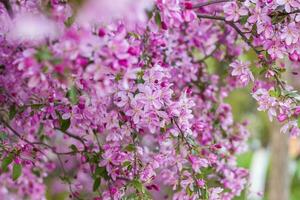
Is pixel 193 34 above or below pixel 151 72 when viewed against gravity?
above

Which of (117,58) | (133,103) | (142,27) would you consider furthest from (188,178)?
(117,58)

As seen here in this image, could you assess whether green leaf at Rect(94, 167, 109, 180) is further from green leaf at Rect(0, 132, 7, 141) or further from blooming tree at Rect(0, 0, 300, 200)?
green leaf at Rect(0, 132, 7, 141)

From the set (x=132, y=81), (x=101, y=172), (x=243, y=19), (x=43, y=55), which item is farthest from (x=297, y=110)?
(x=43, y=55)

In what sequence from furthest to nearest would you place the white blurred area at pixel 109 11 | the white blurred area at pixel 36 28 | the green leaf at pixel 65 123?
the green leaf at pixel 65 123 < the white blurred area at pixel 36 28 < the white blurred area at pixel 109 11

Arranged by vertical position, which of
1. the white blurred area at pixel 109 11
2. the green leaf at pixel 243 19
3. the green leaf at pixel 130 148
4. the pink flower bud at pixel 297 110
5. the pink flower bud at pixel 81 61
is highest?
the green leaf at pixel 243 19

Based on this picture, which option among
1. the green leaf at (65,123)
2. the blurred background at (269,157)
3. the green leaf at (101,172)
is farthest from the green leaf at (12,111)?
the blurred background at (269,157)

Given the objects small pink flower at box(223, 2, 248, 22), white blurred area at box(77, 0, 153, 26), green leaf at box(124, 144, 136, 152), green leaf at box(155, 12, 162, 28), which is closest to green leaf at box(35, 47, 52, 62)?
white blurred area at box(77, 0, 153, 26)

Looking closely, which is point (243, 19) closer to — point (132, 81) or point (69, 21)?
point (132, 81)

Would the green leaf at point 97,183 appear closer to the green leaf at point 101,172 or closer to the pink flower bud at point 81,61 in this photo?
the green leaf at point 101,172

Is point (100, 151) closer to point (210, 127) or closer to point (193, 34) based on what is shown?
point (210, 127)
